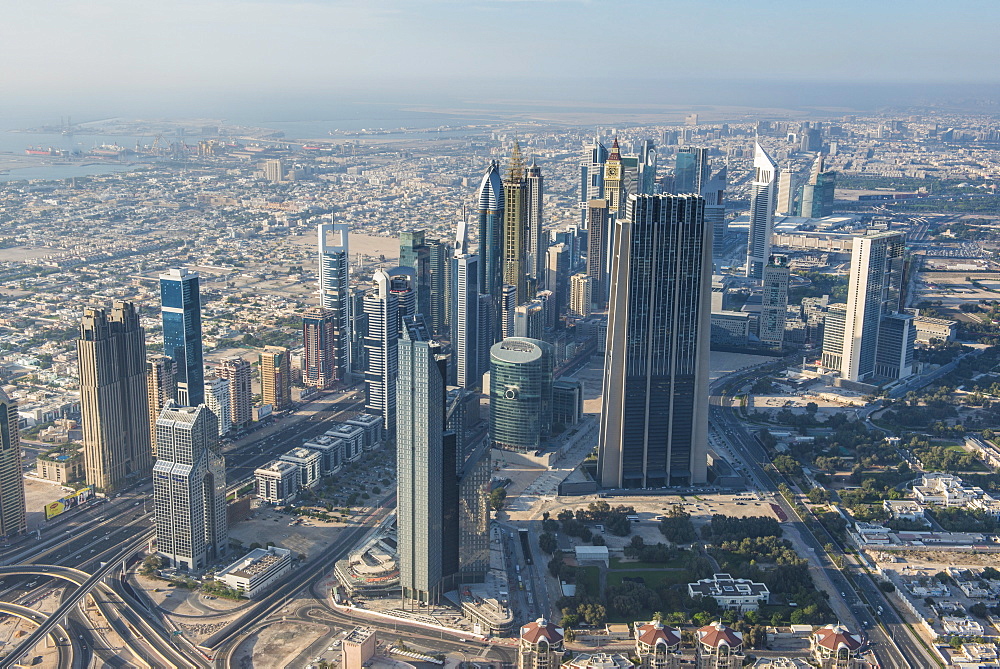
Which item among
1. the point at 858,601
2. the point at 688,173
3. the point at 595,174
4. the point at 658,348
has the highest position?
the point at 595,174

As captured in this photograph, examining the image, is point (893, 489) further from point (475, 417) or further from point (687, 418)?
point (475, 417)

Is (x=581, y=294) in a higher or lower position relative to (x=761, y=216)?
lower

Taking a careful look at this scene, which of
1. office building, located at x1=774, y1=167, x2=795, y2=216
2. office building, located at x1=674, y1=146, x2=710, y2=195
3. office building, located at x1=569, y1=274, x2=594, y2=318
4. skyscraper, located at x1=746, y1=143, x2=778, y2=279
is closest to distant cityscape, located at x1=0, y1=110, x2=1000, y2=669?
office building, located at x1=569, y1=274, x2=594, y2=318

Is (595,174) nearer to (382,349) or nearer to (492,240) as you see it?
(492,240)

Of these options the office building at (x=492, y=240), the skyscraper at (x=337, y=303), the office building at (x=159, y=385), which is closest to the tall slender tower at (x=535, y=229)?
the office building at (x=492, y=240)

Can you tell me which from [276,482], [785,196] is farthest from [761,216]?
[276,482]

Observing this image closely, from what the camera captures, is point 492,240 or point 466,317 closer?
point 466,317

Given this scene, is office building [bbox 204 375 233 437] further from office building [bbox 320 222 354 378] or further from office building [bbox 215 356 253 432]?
office building [bbox 320 222 354 378]
